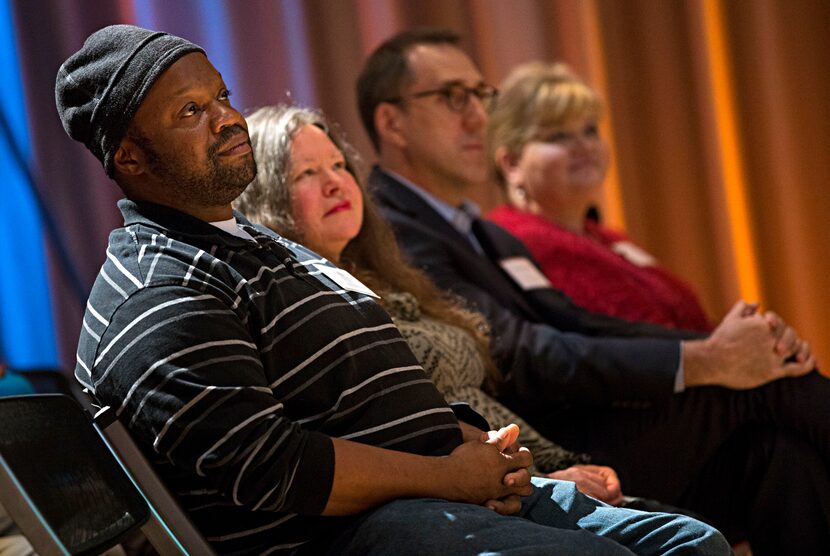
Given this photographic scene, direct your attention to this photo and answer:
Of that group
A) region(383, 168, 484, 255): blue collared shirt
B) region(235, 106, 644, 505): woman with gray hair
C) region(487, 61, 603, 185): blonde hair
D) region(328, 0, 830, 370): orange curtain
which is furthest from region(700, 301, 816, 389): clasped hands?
region(328, 0, 830, 370): orange curtain

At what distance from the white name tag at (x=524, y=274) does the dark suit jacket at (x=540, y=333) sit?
0.02 metres

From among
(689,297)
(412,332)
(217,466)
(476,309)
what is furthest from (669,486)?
(217,466)

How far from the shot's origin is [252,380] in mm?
1370

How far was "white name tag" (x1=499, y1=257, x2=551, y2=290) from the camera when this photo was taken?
2648mm

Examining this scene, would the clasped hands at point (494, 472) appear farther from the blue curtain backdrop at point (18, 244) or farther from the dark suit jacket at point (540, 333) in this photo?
the blue curtain backdrop at point (18, 244)

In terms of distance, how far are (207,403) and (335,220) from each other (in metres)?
0.76

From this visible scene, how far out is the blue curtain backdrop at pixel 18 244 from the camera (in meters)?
2.73

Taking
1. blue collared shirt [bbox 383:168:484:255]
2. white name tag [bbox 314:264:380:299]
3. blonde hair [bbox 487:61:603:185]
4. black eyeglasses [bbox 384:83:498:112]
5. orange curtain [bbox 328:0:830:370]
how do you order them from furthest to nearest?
orange curtain [bbox 328:0:830:370] → blonde hair [bbox 487:61:603:185] → black eyeglasses [bbox 384:83:498:112] → blue collared shirt [bbox 383:168:484:255] → white name tag [bbox 314:264:380:299]

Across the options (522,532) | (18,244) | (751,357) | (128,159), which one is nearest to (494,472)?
(522,532)

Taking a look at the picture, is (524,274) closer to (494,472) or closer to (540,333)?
(540,333)

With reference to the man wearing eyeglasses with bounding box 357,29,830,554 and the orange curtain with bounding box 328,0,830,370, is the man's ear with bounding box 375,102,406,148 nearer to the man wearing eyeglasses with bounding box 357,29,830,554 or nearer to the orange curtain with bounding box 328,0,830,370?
the man wearing eyeglasses with bounding box 357,29,830,554

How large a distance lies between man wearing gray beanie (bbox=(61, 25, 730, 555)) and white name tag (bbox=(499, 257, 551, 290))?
3.47 ft

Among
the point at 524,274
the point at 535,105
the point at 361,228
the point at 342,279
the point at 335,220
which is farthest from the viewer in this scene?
the point at 535,105

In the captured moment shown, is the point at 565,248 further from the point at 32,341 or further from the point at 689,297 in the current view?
the point at 32,341
